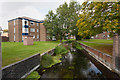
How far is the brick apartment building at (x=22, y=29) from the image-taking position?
2922 cm

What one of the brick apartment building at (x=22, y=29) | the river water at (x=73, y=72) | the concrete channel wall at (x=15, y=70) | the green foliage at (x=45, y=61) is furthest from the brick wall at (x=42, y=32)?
the concrete channel wall at (x=15, y=70)

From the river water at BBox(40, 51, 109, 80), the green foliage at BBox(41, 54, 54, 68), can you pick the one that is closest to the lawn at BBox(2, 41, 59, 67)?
the green foliage at BBox(41, 54, 54, 68)

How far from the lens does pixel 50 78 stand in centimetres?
557

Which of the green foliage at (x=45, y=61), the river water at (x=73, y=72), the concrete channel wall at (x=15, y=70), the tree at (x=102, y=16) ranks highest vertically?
the tree at (x=102, y=16)

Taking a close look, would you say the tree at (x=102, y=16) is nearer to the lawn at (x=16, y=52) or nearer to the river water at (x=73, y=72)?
the river water at (x=73, y=72)

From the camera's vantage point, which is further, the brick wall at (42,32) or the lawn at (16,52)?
the brick wall at (42,32)

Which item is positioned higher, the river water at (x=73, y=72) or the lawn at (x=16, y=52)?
the lawn at (x=16, y=52)

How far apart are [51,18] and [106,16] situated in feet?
82.3

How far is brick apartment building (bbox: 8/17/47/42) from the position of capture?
29.2 metres

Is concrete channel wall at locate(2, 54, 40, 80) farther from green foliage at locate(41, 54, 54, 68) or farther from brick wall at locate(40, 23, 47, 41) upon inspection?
brick wall at locate(40, 23, 47, 41)

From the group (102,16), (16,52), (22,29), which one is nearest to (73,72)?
(102,16)

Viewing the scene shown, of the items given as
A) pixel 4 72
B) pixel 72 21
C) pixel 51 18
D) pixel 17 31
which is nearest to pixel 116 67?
pixel 4 72

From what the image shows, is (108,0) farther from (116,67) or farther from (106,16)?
(116,67)

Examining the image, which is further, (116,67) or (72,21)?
(72,21)
